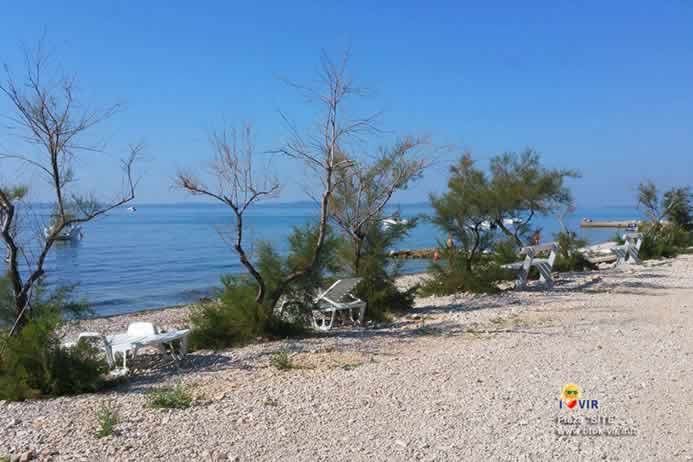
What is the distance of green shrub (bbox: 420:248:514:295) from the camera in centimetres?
1462

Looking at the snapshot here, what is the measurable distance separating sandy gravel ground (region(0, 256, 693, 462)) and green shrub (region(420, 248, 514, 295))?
4.95 metres

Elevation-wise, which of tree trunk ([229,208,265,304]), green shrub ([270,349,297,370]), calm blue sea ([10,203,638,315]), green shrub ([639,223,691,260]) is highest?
tree trunk ([229,208,265,304])

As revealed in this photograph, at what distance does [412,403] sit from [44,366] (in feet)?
12.3

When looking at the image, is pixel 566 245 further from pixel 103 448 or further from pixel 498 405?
pixel 103 448

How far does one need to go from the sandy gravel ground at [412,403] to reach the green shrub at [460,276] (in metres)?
4.95

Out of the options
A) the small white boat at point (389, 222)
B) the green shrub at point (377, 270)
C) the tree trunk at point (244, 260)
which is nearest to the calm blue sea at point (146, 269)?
the small white boat at point (389, 222)

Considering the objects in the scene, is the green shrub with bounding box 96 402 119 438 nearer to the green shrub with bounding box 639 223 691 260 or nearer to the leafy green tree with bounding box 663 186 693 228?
the green shrub with bounding box 639 223 691 260

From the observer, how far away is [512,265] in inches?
604

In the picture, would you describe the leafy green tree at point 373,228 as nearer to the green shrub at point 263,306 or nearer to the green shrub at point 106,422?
the green shrub at point 263,306

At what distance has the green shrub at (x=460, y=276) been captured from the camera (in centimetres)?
1462

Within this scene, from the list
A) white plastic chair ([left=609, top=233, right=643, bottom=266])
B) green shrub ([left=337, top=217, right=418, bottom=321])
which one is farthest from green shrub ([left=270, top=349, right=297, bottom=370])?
white plastic chair ([left=609, top=233, right=643, bottom=266])

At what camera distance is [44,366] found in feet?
21.7

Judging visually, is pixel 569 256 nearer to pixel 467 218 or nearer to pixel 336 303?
pixel 467 218

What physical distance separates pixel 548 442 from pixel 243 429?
2.17m
